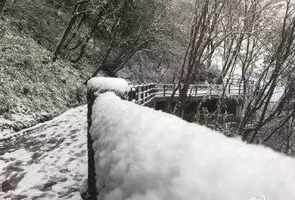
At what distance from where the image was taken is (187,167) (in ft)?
6.55

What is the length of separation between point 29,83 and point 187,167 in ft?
55.6

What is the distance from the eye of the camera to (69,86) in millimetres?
21297

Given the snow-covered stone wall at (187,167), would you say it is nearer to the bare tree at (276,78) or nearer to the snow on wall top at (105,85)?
the snow on wall top at (105,85)

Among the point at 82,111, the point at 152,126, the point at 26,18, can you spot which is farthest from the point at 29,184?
the point at 26,18

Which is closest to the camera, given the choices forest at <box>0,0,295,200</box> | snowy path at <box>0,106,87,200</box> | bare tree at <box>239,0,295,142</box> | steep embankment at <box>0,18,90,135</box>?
snowy path at <box>0,106,87,200</box>

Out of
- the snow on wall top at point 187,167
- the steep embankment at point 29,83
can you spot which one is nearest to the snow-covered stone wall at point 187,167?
the snow on wall top at point 187,167

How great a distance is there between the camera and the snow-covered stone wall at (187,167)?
163cm

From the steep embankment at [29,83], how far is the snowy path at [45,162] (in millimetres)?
1439

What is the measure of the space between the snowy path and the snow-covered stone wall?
391 centimetres

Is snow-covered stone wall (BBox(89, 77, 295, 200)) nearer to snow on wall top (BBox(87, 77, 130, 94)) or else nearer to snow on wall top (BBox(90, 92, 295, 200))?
snow on wall top (BBox(90, 92, 295, 200))

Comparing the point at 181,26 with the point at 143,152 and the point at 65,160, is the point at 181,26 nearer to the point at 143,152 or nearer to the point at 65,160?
the point at 65,160

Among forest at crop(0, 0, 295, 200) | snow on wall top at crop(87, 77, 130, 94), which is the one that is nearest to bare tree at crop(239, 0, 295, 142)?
forest at crop(0, 0, 295, 200)

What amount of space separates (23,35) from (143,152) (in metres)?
21.1

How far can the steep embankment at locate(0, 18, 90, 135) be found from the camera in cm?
1548
